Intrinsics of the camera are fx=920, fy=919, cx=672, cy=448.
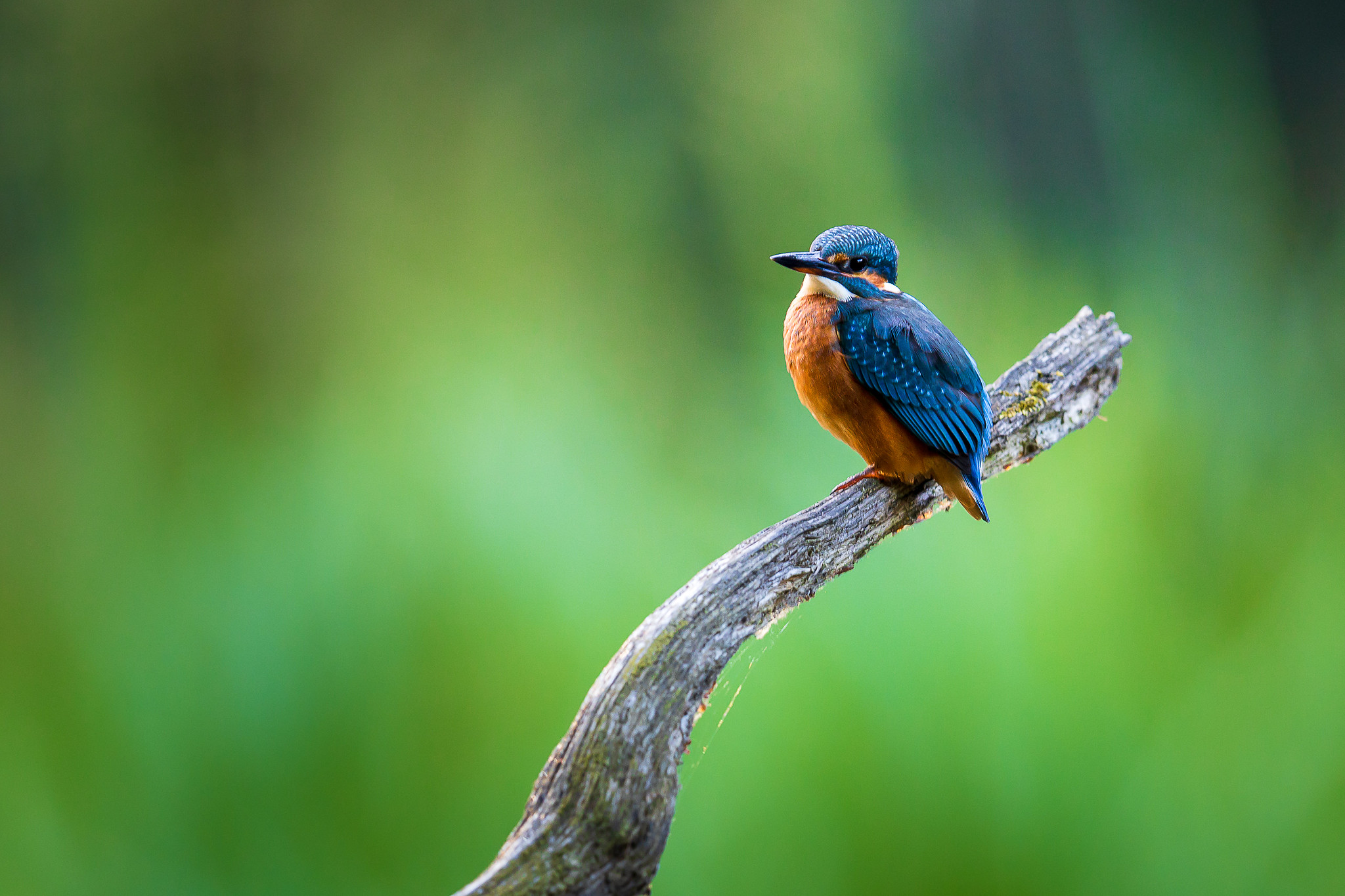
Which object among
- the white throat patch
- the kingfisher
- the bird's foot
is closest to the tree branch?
the bird's foot

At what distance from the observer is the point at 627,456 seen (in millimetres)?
2918

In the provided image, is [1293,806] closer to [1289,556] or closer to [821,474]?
[1289,556]

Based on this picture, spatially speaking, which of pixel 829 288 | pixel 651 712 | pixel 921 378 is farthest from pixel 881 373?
pixel 651 712

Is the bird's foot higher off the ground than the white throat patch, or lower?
lower

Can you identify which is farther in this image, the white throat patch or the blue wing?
the white throat patch

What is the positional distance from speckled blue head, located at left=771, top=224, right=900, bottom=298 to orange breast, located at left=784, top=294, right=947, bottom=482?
60 mm

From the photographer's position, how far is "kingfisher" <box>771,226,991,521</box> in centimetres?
184

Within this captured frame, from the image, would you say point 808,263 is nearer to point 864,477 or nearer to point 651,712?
point 864,477

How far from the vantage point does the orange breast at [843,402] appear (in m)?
1.89

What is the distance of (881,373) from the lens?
6.08 feet

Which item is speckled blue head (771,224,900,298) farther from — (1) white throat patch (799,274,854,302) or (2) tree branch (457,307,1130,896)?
(2) tree branch (457,307,1130,896)

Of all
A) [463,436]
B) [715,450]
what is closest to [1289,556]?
[715,450]

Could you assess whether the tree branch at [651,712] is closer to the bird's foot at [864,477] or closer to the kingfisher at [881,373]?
the bird's foot at [864,477]

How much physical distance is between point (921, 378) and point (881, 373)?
0.08 m
